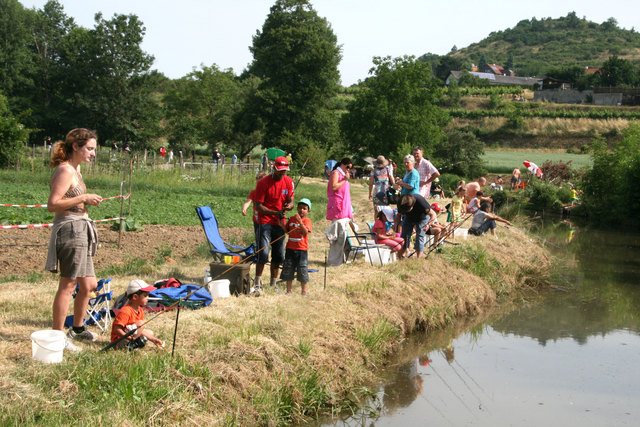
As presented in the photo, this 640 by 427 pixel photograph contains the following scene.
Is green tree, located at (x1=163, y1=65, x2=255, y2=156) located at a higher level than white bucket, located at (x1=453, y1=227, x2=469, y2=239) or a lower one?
higher

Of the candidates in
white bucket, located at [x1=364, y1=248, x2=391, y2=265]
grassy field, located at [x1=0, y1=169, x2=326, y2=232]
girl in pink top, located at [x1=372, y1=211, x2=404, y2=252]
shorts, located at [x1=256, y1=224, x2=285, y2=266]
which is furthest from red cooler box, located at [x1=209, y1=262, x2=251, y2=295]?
grassy field, located at [x1=0, y1=169, x2=326, y2=232]

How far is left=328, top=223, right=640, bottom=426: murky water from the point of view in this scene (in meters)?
6.79

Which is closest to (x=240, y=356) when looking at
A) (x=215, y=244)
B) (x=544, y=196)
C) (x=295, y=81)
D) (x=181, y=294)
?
(x=181, y=294)

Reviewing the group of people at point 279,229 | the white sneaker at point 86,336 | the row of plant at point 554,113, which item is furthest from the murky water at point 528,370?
the row of plant at point 554,113

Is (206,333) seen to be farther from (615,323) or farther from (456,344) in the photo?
(615,323)

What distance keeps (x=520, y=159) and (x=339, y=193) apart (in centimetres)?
4641

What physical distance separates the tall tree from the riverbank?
35.3 m

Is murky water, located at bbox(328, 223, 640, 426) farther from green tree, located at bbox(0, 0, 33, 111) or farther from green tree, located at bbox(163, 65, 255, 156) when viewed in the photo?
green tree, located at bbox(0, 0, 33, 111)

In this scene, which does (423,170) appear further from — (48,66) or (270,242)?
(48,66)

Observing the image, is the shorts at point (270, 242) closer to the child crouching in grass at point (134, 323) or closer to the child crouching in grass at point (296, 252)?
the child crouching in grass at point (296, 252)

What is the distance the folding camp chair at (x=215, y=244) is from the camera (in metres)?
9.29

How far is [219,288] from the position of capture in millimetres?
7891

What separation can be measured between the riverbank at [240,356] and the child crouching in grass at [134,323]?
0.39 feet

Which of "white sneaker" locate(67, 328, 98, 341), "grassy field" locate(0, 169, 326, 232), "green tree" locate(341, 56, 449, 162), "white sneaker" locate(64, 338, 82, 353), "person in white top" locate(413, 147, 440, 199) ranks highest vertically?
"green tree" locate(341, 56, 449, 162)
